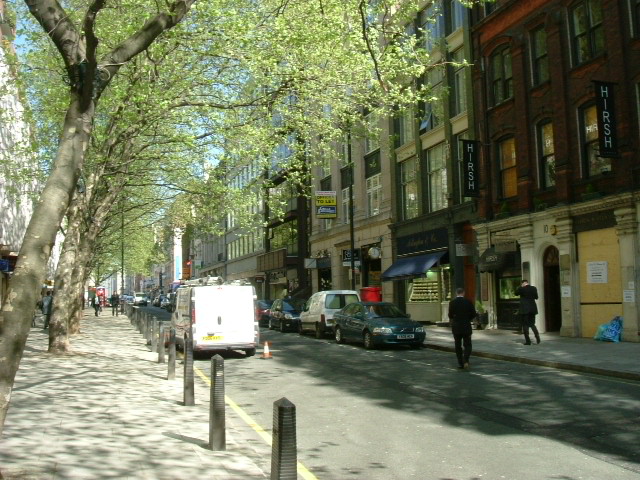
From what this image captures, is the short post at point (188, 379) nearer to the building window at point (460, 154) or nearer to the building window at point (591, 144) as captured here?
the building window at point (591, 144)

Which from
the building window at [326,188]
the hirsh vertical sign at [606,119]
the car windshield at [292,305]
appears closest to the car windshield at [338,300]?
the car windshield at [292,305]

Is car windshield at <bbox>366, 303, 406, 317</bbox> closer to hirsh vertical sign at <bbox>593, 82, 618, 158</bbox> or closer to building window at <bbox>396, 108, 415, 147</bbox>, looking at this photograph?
hirsh vertical sign at <bbox>593, 82, 618, 158</bbox>

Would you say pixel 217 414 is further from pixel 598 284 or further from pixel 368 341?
pixel 598 284

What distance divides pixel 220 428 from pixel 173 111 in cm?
1346

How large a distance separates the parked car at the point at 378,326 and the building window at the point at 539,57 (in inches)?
386

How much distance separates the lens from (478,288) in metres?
26.0

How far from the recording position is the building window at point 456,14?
2803 cm

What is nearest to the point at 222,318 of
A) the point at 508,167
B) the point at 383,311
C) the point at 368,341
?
the point at 368,341

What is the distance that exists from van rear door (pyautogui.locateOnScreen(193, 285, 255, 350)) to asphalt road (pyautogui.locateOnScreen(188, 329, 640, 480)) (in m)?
2.31

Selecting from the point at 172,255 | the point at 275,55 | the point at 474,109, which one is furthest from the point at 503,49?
the point at 172,255

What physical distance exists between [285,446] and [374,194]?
106 ft

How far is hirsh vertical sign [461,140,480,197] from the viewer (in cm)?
2531

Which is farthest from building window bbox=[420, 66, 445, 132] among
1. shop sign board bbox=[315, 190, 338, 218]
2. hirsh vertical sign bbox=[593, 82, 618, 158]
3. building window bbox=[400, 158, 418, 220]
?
hirsh vertical sign bbox=[593, 82, 618, 158]

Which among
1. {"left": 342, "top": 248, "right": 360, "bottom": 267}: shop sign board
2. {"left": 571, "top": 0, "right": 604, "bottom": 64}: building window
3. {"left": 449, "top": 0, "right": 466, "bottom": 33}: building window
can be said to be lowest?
{"left": 342, "top": 248, "right": 360, "bottom": 267}: shop sign board
